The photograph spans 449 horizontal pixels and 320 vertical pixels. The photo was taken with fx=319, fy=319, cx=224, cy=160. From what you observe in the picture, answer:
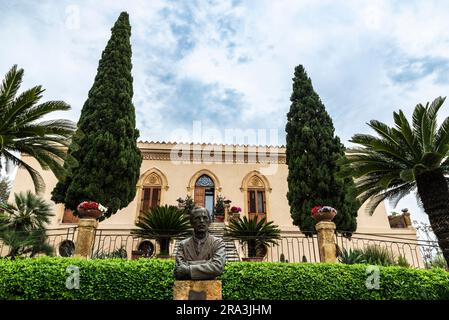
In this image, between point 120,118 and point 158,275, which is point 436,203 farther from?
point 120,118

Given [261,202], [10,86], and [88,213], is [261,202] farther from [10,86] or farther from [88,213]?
[10,86]

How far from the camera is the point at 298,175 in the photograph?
1308 centimetres

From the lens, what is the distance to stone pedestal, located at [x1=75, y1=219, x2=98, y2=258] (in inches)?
325

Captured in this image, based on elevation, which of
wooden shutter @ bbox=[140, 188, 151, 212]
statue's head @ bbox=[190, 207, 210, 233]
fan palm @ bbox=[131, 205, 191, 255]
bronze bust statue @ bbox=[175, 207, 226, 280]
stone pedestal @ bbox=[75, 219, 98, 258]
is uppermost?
wooden shutter @ bbox=[140, 188, 151, 212]

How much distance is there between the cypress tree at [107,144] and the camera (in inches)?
446

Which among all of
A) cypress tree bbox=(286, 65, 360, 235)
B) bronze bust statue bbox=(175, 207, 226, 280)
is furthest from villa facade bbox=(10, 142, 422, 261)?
bronze bust statue bbox=(175, 207, 226, 280)

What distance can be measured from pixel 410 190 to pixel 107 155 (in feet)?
34.6

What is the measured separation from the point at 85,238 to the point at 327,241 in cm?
650

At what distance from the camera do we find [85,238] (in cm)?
838

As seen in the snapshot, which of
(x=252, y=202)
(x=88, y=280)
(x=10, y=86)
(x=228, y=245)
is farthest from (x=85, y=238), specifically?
(x=252, y=202)

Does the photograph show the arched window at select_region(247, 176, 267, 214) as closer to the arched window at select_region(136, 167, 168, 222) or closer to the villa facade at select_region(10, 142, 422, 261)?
the villa facade at select_region(10, 142, 422, 261)

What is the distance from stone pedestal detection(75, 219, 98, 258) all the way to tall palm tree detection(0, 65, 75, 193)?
2.18 meters
